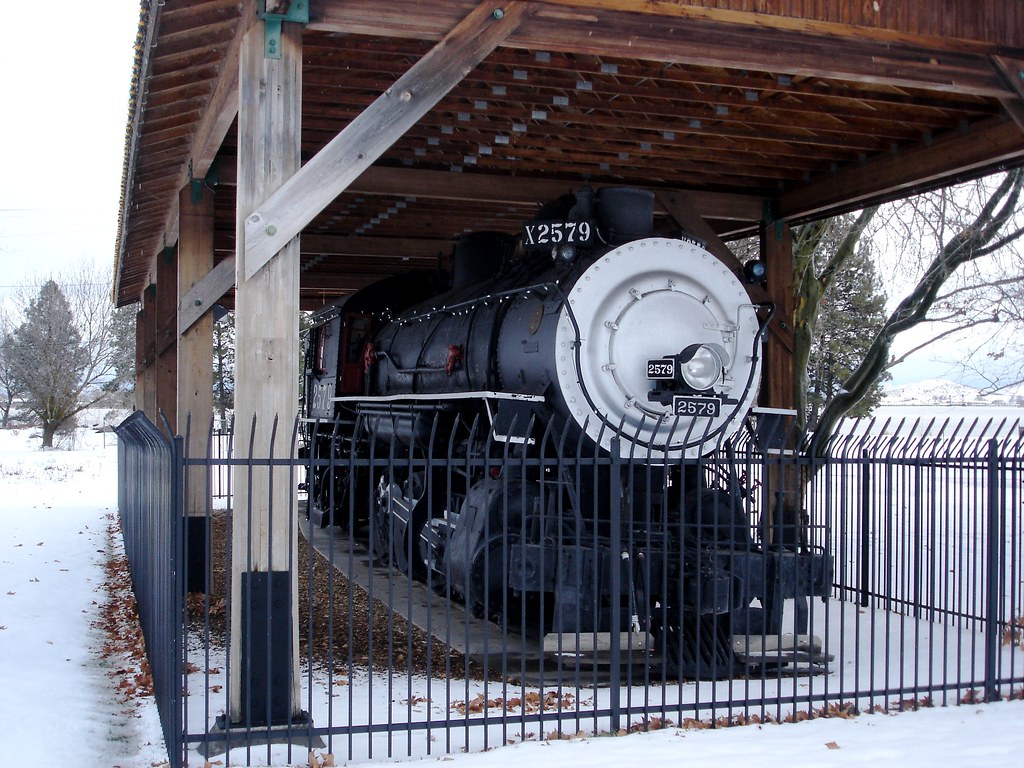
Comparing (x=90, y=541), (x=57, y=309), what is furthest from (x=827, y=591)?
(x=57, y=309)

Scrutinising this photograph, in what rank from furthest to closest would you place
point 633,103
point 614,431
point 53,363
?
point 53,363 < point 633,103 < point 614,431

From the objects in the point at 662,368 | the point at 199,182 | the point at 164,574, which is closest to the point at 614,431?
the point at 662,368

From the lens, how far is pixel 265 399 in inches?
218

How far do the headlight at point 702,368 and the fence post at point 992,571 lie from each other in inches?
73.3

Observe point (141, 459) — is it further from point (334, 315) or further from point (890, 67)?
point (890, 67)

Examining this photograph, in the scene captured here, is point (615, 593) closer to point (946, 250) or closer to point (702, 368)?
point (702, 368)

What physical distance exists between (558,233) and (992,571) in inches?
152

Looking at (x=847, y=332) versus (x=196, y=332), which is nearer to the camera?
(x=196, y=332)

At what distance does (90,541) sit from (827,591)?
36.0ft

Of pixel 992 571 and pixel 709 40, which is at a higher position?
pixel 709 40

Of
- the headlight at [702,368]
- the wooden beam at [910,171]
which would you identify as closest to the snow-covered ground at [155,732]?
the headlight at [702,368]

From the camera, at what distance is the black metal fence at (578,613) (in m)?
5.38

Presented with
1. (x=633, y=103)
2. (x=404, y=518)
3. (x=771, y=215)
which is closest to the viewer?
(x=633, y=103)

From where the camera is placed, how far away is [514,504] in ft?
24.3
